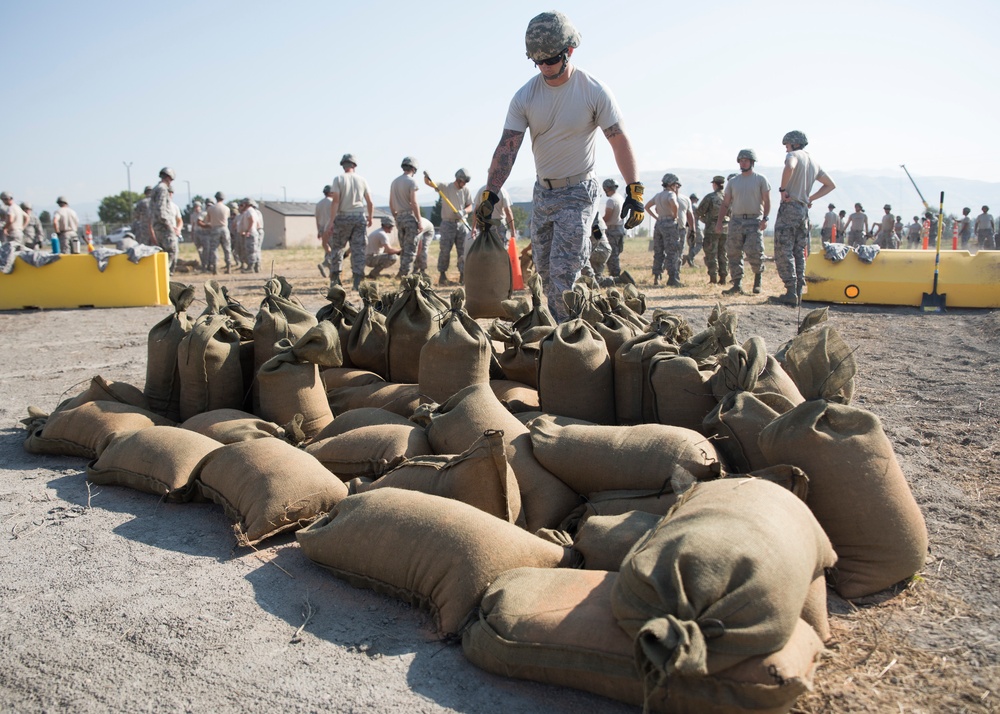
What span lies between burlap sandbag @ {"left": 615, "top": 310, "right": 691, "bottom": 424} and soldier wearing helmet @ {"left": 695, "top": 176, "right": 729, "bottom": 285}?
11.8 m

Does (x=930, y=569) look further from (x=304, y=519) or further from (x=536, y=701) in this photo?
(x=304, y=519)

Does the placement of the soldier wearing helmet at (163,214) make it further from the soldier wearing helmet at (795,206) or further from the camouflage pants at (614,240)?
the soldier wearing helmet at (795,206)

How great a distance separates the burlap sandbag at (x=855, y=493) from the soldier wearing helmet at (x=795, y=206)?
796 centimetres

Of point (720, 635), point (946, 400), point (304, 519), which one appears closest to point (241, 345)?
point (304, 519)

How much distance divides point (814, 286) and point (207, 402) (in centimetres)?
942

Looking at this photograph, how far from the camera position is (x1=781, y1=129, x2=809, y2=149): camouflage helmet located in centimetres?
1017

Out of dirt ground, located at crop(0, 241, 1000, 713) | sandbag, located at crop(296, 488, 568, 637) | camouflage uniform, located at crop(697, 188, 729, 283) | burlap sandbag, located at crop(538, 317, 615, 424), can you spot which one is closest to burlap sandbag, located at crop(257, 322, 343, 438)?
dirt ground, located at crop(0, 241, 1000, 713)

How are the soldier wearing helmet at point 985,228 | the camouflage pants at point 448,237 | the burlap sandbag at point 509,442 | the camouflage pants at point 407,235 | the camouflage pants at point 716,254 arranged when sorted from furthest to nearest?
the soldier wearing helmet at point 985,228, the camouflage pants at point 716,254, the camouflage pants at point 448,237, the camouflage pants at point 407,235, the burlap sandbag at point 509,442

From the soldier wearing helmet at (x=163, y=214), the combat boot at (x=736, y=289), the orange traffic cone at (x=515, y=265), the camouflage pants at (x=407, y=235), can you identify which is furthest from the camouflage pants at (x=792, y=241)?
the soldier wearing helmet at (x=163, y=214)

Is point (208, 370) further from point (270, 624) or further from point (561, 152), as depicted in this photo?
point (561, 152)

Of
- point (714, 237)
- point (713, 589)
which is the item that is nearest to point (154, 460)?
point (713, 589)

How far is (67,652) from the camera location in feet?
7.35

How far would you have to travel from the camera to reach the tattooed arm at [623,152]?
5.47 m

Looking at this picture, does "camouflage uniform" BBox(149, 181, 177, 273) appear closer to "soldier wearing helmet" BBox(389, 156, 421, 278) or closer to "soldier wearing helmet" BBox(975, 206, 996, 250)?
"soldier wearing helmet" BBox(389, 156, 421, 278)
